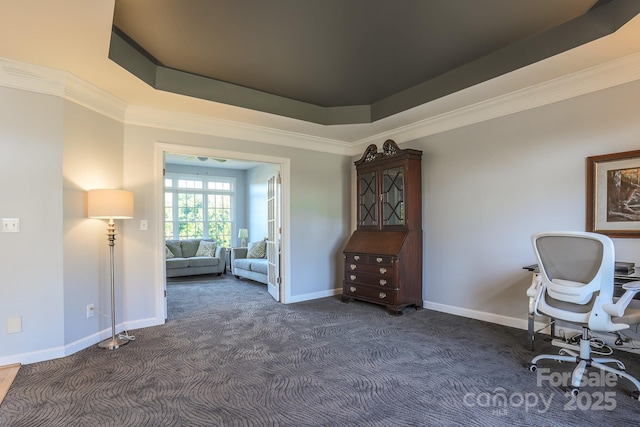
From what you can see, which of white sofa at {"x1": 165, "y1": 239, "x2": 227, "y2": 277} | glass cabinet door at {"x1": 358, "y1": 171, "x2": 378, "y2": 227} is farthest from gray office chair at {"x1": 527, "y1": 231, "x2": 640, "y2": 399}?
white sofa at {"x1": 165, "y1": 239, "x2": 227, "y2": 277}

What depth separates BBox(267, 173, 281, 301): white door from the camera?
4906 millimetres

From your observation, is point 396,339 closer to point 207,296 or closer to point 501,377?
point 501,377

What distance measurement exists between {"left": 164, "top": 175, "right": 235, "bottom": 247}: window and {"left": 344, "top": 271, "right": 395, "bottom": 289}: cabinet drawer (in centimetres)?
510

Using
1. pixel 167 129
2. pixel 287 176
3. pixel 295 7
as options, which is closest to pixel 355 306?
pixel 287 176

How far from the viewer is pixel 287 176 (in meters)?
4.82

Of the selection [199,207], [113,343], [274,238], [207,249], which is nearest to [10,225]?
[113,343]

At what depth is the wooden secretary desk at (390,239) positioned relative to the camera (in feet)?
13.6

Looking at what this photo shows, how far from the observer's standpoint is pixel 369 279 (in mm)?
4426

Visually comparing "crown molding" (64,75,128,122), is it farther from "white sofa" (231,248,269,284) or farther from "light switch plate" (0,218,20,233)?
"white sofa" (231,248,269,284)

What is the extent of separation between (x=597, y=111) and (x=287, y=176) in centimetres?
349

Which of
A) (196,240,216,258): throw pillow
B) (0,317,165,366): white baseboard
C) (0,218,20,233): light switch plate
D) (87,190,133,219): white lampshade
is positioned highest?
(87,190,133,219): white lampshade

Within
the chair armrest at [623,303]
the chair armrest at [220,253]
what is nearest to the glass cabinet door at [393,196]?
the chair armrest at [623,303]

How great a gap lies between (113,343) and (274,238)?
246cm

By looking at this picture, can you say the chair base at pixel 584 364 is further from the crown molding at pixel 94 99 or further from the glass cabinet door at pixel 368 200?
the crown molding at pixel 94 99
